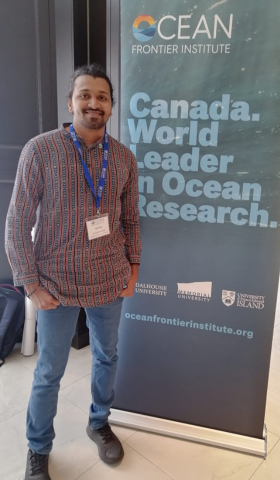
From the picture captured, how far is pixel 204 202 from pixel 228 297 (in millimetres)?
416

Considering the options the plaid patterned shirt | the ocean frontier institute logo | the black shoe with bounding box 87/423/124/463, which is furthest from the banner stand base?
the ocean frontier institute logo

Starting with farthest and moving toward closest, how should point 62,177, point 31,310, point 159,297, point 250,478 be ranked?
point 31,310, point 159,297, point 250,478, point 62,177

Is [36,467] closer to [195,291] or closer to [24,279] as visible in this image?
[24,279]

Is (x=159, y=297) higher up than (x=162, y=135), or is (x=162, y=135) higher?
(x=162, y=135)

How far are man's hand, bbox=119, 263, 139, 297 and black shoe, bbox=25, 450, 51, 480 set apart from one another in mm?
733

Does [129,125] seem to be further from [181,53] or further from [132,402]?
[132,402]

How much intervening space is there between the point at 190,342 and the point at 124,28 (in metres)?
1.34

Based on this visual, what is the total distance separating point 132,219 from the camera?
1.59 meters

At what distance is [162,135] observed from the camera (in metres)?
1.58

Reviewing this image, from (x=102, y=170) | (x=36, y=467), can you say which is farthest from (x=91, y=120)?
(x=36, y=467)

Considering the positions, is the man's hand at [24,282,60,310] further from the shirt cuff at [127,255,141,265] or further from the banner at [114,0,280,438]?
the banner at [114,0,280,438]

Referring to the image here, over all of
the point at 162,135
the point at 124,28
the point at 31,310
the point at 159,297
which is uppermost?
the point at 124,28

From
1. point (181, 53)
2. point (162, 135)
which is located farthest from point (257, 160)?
point (181, 53)

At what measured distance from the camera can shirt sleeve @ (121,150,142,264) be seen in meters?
1.55
